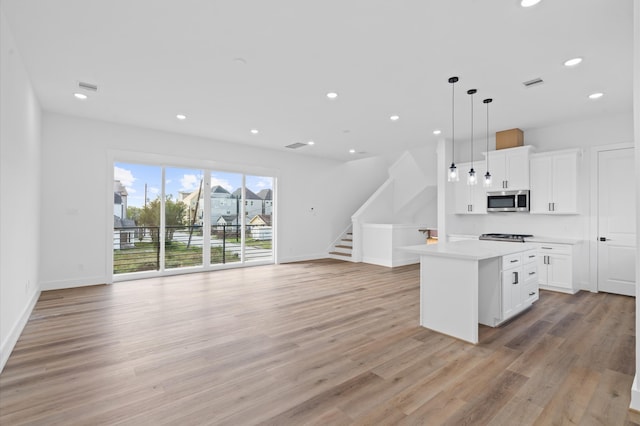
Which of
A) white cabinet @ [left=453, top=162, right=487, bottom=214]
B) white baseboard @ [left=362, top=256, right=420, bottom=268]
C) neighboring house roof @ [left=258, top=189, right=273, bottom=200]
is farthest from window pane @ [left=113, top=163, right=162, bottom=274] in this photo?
white cabinet @ [left=453, top=162, right=487, bottom=214]

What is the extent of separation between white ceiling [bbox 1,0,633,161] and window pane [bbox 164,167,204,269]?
4.64 feet

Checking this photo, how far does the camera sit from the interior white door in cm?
484

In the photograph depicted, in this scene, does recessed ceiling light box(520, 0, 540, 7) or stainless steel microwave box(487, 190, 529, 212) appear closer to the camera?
recessed ceiling light box(520, 0, 540, 7)

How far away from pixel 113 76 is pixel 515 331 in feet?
17.8

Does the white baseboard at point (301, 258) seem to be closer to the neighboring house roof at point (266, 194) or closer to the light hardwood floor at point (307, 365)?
the neighboring house roof at point (266, 194)

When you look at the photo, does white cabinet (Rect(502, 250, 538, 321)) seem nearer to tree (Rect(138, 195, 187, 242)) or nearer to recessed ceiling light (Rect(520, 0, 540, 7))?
recessed ceiling light (Rect(520, 0, 540, 7))

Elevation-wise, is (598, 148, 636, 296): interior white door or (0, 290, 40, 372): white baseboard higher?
(598, 148, 636, 296): interior white door

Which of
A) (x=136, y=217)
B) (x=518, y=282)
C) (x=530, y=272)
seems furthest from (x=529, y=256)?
(x=136, y=217)

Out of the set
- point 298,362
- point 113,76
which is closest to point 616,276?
point 298,362

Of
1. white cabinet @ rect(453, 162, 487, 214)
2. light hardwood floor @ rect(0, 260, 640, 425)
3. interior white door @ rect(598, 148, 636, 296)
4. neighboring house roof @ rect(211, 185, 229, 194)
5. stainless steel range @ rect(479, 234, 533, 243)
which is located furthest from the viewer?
neighboring house roof @ rect(211, 185, 229, 194)

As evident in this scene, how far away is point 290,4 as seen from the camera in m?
2.41

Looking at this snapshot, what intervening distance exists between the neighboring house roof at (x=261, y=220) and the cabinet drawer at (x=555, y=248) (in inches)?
223

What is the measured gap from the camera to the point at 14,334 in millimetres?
3064

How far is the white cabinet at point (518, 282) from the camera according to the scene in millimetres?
3550
